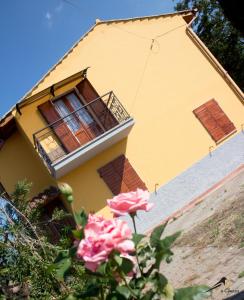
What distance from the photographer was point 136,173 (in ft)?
47.3

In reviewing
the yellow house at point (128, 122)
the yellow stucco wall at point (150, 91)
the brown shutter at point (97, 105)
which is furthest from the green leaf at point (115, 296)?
the brown shutter at point (97, 105)

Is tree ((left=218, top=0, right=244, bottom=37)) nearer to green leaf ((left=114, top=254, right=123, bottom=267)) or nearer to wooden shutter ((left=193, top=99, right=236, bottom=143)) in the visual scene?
green leaf ((left=114, top=254, right=123, bottom=267))

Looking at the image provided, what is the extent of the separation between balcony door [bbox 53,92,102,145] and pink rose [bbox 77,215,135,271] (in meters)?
13.0

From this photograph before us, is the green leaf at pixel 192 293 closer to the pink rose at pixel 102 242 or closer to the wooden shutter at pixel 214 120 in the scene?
the pink rose at pixel 102 242

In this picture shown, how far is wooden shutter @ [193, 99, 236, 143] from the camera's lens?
15359 millimetres

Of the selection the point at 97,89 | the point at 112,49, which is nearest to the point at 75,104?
the point at 97,89

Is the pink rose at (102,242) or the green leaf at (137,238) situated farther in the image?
the green leaf at (137,238)

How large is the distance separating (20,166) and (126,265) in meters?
13.9

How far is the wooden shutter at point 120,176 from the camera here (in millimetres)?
14195

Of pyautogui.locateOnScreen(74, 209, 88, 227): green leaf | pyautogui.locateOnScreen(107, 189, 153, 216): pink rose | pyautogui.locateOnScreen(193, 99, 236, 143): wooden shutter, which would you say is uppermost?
pyautogui.locateOnScreen(193, 99, 236, 143): wooden shutter

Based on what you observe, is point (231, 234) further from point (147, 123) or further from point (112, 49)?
point (112, 49)

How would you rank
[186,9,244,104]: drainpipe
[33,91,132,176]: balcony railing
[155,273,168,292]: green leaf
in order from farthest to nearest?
[186,9,244,104]: drainpipe < [33,91,132,176]: balcony railing < [155,273,168,292]: green leaf

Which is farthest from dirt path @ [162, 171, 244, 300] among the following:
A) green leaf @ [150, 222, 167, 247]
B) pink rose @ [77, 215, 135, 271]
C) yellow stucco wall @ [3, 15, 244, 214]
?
yellow stucco wall @ [3, 15, 244, 214]

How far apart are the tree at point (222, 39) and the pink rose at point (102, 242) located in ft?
81.4
